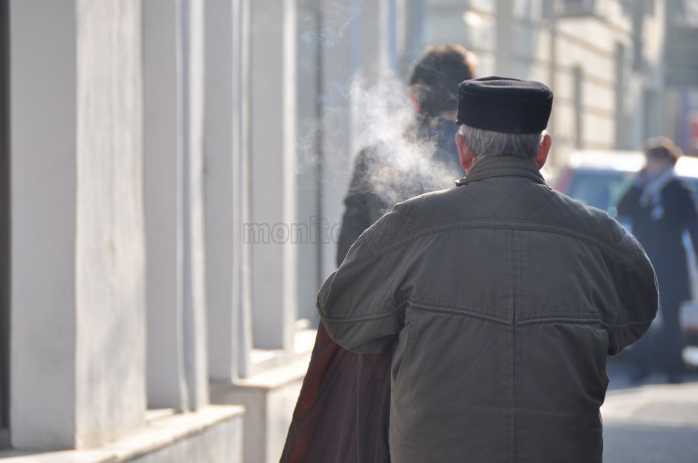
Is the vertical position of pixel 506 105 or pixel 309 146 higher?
pixel 309 146

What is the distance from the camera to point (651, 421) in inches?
305

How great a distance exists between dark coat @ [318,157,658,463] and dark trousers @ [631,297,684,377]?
721cm

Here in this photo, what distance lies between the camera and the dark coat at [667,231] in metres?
9.45

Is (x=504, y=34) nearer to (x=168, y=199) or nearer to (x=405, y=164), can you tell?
(x=168, y=199)

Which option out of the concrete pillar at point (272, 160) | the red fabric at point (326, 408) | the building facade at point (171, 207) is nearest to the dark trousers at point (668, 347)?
the building facade at point (171, 207)

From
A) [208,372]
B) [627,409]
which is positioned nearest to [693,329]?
[627,409]

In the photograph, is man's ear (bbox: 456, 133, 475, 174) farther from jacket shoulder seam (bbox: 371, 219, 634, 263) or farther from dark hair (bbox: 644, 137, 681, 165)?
dark hair (bbox: 644, 137, 681, 165)

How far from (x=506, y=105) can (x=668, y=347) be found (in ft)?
24.7

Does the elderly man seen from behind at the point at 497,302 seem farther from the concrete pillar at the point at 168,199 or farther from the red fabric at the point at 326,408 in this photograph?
the concrete pillar at the point at 168,199

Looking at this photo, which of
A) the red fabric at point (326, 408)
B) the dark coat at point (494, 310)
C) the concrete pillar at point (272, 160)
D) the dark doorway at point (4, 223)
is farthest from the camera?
the concrete pillar at point (272, 160)

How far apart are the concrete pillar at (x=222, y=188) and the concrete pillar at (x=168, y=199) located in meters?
0.55

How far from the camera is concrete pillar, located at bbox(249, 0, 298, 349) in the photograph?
667cm

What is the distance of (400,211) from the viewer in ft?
8.91

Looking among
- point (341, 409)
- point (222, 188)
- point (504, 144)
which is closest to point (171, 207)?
point (222, 188)
